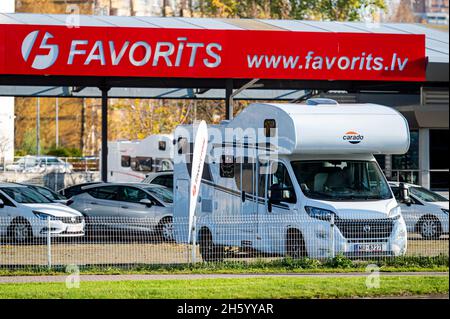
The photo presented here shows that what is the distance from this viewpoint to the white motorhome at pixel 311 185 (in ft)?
57.6

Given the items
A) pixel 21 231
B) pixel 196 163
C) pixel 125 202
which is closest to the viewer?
pixel 196 163

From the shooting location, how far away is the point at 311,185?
18.2 m

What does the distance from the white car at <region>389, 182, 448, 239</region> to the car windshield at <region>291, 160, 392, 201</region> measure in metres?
1.69

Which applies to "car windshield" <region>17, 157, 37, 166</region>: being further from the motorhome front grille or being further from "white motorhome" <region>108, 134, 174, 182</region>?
the motorhome front grille

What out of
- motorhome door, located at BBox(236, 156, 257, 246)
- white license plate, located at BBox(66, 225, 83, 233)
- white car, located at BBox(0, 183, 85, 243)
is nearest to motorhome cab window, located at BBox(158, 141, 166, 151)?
white car, located at BBox(0, 183, 85, 243)

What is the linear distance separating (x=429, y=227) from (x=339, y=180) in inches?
173

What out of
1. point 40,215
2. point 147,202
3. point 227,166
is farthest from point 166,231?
point 147,202

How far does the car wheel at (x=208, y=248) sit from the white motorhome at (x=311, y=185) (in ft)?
0.06

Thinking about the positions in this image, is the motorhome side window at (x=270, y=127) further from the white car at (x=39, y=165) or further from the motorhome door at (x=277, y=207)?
the white car at (x=39, y=165)

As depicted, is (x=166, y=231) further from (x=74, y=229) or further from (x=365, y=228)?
(x=365, y=228)

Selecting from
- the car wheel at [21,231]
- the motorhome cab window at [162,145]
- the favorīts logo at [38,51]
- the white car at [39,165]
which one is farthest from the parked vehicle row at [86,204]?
the white car at [39,165]
